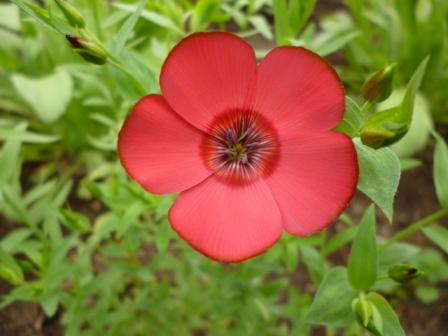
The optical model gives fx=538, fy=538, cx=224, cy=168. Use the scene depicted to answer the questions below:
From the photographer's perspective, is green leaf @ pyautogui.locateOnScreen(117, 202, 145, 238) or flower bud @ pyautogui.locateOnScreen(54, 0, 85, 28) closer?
flower bud @ pyautogui.locateOnScreen(54, 0, 85, 28)

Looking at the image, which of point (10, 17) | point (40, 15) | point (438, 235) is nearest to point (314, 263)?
point (438, 235)

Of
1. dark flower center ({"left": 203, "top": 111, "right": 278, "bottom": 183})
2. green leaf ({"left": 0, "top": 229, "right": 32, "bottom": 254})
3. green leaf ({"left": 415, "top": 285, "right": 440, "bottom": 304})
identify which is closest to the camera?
dark flower center ({"left": 203, "top": 111, "right": 278, "bottom": 183})

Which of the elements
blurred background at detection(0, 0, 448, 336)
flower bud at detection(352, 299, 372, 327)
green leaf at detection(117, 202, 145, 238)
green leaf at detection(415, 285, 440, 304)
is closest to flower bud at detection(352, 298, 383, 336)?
flower bud at detection(352, 299, 372, 327)

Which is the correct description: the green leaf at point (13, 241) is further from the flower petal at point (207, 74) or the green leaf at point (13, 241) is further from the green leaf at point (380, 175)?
the green leaf at point (380, 175)

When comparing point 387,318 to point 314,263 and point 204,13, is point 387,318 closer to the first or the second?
point 314,263

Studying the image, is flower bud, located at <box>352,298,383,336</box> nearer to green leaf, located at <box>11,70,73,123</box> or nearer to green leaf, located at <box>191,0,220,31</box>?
green leaf, located at <box>191,0,220,31</box>

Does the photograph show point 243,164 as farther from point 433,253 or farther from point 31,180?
point 31,180
